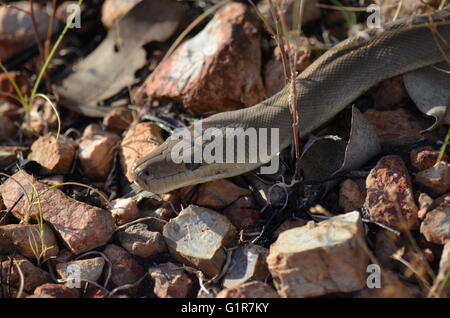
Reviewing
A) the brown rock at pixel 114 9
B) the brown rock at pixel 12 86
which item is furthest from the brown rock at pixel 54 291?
the brown rock at pixel 114 9

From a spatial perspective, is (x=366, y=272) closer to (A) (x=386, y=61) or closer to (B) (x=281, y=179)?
(B) (x=281, y=179)

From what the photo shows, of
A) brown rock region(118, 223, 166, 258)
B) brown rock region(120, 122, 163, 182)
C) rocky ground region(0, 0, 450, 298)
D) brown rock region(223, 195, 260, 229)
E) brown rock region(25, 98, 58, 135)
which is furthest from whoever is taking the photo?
brown rock region(25, 98, 58, 135)

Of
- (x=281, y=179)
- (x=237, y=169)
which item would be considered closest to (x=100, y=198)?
(x=237, y=169)

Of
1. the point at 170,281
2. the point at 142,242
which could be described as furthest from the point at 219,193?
the point at 170,281


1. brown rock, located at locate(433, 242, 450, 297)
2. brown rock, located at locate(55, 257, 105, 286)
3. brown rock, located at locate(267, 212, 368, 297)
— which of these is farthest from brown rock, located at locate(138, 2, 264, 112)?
brown rock, located at locate(433, 242, 450, 297)

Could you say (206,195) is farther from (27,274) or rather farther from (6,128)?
(6,128)

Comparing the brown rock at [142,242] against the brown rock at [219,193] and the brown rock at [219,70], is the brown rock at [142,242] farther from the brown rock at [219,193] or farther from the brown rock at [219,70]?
the brown rock at [219,70]

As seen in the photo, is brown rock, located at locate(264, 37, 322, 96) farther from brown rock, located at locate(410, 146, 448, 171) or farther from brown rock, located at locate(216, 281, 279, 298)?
brown rock, located at locate(216, 281, 279, 298)
